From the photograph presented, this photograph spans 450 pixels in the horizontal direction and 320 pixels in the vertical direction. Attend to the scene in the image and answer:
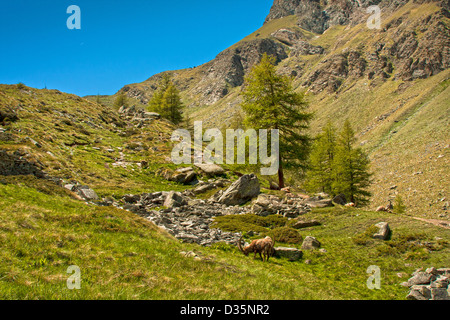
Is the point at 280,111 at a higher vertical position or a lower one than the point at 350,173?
higher

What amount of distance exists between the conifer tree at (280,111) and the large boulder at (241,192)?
5.85 m

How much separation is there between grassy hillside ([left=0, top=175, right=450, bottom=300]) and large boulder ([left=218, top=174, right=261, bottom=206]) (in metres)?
9.79

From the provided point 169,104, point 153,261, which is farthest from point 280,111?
point 169,104

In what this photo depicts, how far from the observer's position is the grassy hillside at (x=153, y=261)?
19.4 feet

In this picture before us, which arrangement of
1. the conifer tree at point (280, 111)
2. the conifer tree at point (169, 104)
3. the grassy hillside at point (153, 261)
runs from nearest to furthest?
1. the grassy hillside at point (153, 261)
2. the conifer tree at point (280, 111)
3. the conifer tree at point (169, 104)

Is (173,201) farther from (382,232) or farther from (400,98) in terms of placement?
(400,98)

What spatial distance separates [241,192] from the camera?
22.6 m

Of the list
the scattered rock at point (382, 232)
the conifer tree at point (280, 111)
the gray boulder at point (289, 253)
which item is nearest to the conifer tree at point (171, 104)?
the conifer tree at point (280, 111)

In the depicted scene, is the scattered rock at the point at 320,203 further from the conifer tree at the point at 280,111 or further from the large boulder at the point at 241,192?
the conifer tree at the point at 280,111

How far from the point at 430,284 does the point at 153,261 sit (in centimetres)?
918

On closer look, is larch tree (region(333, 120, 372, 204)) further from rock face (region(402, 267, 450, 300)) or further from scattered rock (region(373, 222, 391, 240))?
rock face (region(402, 267, 450, 300))
